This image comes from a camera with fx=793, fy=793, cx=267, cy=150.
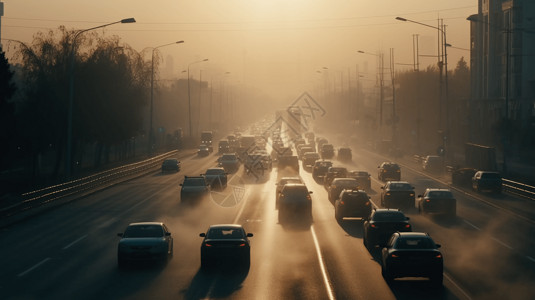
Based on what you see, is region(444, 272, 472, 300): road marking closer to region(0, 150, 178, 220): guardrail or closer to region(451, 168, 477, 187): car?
region(0, 150, 178, 220): guardrail

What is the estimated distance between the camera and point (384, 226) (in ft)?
88.1

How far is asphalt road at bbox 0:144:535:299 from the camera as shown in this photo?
20.5 m

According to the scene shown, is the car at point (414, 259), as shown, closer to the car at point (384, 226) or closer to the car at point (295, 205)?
the car at point (384, 226)

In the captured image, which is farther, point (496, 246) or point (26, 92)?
point (26, 92)

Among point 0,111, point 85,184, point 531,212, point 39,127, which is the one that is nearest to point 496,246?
point 531,212

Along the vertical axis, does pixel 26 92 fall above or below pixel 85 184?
above

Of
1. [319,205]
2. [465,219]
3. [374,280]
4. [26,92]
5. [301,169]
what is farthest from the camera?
[301,169]

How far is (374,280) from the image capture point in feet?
71.4

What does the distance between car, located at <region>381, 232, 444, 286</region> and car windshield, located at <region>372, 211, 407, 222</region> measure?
601cm

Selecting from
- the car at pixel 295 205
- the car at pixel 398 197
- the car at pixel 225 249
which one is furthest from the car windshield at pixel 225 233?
the car at pixel 398 197

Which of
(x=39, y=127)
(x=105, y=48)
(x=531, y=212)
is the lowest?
(x=531, y=212)

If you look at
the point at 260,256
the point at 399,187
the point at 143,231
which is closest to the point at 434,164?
the point at 399,187

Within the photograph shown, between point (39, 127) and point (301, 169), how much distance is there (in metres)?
26.5

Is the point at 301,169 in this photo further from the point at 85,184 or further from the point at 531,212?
the point at 531,212
